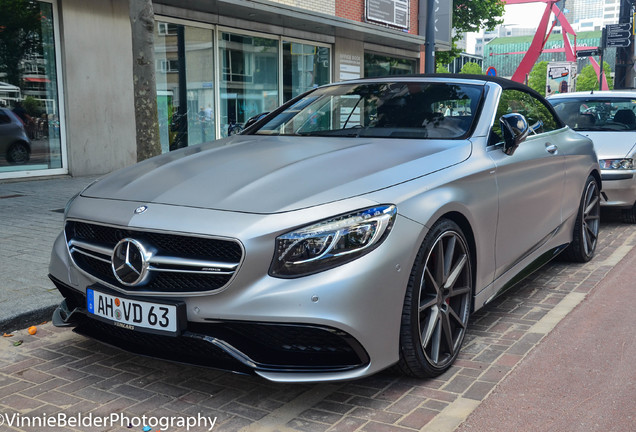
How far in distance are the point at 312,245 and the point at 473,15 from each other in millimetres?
34630

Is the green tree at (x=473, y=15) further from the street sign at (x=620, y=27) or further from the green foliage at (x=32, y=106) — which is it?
the green foliage at (x=32, y=106)

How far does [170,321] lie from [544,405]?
5.58 feet

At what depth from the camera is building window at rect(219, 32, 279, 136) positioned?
1500 centimetres

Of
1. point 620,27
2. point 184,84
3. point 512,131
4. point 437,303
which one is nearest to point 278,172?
point 437,303

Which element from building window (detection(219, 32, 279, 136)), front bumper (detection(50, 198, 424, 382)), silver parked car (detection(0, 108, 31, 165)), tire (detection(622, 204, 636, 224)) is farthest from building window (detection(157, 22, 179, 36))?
front bumper (detection(50, 198, 424, 382))

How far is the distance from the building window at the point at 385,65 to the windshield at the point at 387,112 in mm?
15430

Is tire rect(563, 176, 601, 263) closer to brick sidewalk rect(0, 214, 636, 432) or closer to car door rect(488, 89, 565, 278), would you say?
Answer: car door rect(488, 89, 565, 278)

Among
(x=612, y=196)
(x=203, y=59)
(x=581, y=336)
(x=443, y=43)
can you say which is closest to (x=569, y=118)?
(x=612, y=196)

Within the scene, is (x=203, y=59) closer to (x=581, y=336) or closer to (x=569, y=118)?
(x=569, y=118)

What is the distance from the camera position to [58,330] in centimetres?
411

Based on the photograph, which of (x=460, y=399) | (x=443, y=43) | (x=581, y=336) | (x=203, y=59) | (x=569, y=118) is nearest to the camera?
(x=460, y=399)

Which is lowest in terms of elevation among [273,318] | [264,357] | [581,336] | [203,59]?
[581,336]

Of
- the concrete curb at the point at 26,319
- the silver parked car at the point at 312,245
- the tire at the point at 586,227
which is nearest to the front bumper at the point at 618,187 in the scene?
the tire at the point at 586,227

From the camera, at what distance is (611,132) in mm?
8312
